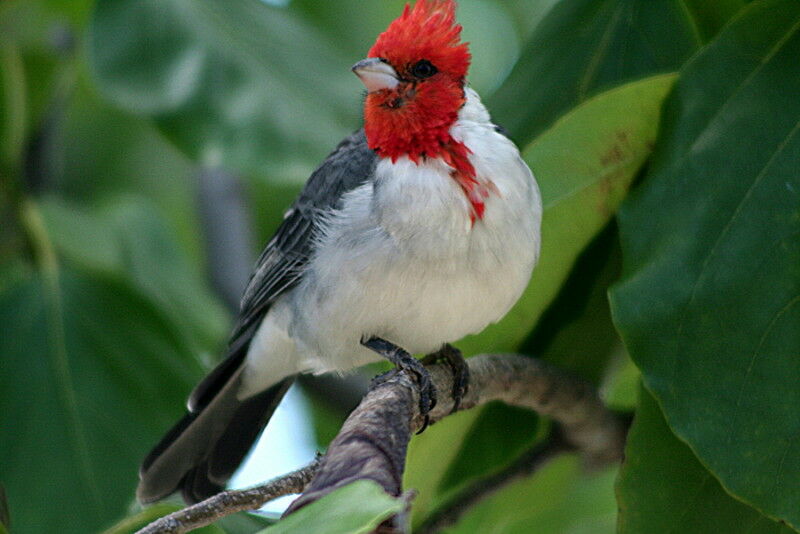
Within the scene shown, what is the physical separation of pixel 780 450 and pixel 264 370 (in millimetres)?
1424

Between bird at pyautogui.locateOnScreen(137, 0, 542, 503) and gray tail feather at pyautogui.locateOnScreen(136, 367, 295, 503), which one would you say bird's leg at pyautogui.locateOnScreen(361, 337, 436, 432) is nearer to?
bird at pyautogui.locateOnScreen(137, 0, 542, 503)

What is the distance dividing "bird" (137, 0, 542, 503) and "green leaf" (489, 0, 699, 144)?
0.27ft

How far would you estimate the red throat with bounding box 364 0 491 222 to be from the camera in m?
2.28

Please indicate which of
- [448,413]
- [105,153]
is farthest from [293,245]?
[105,153]

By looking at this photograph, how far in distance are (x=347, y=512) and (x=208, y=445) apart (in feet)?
5.61

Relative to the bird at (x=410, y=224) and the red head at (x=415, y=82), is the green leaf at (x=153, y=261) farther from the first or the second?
the red head at (x=415, y=82)

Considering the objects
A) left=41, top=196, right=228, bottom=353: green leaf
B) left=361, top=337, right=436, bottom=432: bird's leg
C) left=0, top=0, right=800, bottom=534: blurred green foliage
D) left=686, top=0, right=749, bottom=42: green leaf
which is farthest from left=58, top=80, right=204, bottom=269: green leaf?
left=686, top=0, right=749, bottom=42: green leaf

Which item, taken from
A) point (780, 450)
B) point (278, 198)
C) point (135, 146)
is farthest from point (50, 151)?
point (780, 450)

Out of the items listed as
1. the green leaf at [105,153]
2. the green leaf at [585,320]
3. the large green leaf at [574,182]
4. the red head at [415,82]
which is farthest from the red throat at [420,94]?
the green leaf at [105,153]

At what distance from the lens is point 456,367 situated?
2.28 metres

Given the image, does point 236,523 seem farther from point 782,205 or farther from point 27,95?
point 27,95

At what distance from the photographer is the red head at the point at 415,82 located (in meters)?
2.28

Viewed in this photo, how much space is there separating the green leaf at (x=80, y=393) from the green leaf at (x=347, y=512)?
67.1 inches

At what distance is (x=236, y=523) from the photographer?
1993 mm
